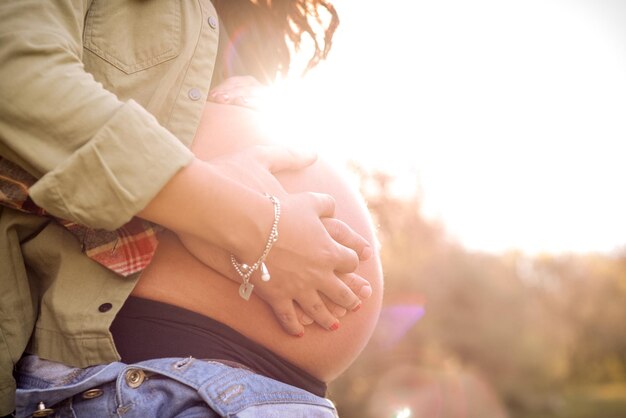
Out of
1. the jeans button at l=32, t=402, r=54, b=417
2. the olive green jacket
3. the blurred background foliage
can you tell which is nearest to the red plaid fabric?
the olive green jacket

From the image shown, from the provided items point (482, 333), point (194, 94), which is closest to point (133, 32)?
point (194, 94)

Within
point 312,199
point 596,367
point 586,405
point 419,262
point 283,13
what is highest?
point 283,13

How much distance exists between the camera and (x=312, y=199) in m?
1.09

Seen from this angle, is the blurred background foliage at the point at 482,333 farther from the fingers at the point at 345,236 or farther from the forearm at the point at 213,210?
the forearm at the point at 213,210

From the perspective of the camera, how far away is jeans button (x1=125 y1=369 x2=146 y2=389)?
0.91 meters

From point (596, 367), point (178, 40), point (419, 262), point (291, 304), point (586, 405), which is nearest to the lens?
point (291, 304)

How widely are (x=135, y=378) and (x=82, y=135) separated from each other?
429 mm

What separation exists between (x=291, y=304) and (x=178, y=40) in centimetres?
64

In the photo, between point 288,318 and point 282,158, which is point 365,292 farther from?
point 282,158

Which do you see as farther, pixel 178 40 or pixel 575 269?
pixel 575 269

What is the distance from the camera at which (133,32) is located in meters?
1.15

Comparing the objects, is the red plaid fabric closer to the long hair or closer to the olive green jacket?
the olive green jacket

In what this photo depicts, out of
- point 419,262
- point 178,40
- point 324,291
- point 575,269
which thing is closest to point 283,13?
point 178,40

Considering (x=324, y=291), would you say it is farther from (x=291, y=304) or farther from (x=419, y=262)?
(x=419, y=262)
